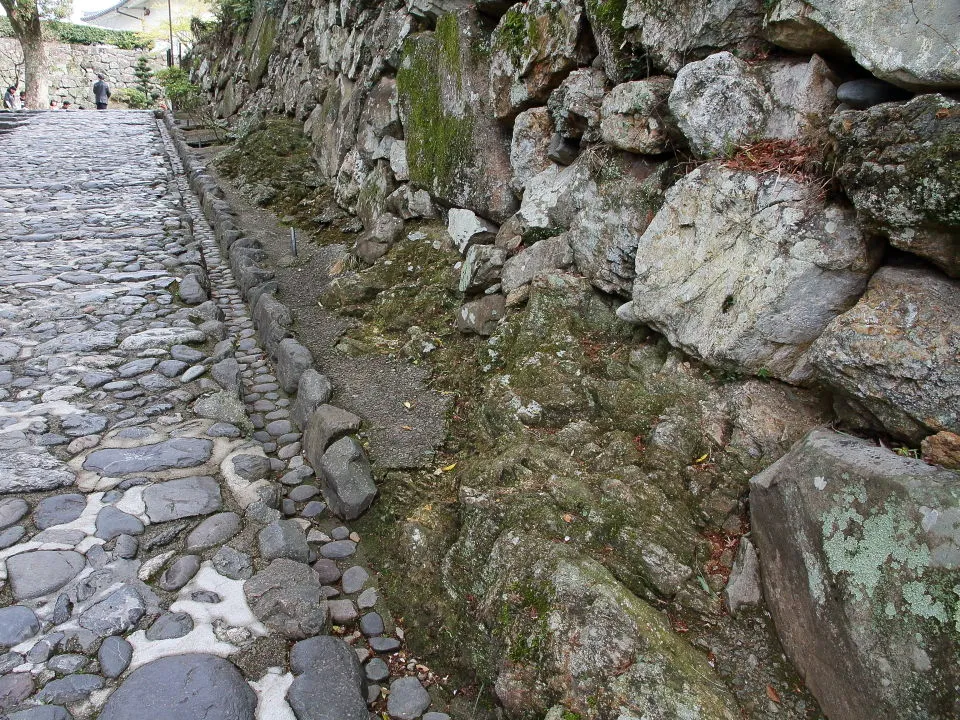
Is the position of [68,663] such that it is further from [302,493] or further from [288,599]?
[302,493]

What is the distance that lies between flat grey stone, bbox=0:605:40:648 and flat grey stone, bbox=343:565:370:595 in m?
1.39

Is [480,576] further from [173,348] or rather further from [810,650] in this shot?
[173,348]

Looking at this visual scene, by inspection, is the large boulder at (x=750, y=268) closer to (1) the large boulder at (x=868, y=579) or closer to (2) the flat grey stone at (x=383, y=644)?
(1) the large boulder at (x=868, y=579)

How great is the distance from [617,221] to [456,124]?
2.48 m

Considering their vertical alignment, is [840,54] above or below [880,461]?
above

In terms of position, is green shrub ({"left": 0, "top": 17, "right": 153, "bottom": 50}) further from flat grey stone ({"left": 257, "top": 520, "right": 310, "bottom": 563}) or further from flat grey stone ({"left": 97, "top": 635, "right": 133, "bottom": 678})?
flat grey stone ({"left": 97, "top": 635, "right": 133, "bottom": 678})

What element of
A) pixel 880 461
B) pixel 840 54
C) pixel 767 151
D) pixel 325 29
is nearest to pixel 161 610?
pixel 880 461

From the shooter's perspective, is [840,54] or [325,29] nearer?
[840,54]

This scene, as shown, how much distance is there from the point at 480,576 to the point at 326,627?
30.9 inches

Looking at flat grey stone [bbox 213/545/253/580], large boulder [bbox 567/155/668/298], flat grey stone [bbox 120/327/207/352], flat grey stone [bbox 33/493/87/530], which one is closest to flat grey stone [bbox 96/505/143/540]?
flat grey stone [bbox 33/493/87/530]

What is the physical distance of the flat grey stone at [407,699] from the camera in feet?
8.83

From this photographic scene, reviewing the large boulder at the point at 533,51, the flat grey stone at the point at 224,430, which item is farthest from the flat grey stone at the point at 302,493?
the large boulder at the point at 533,51

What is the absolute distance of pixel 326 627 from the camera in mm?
2988

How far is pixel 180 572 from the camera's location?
10.5 ft
